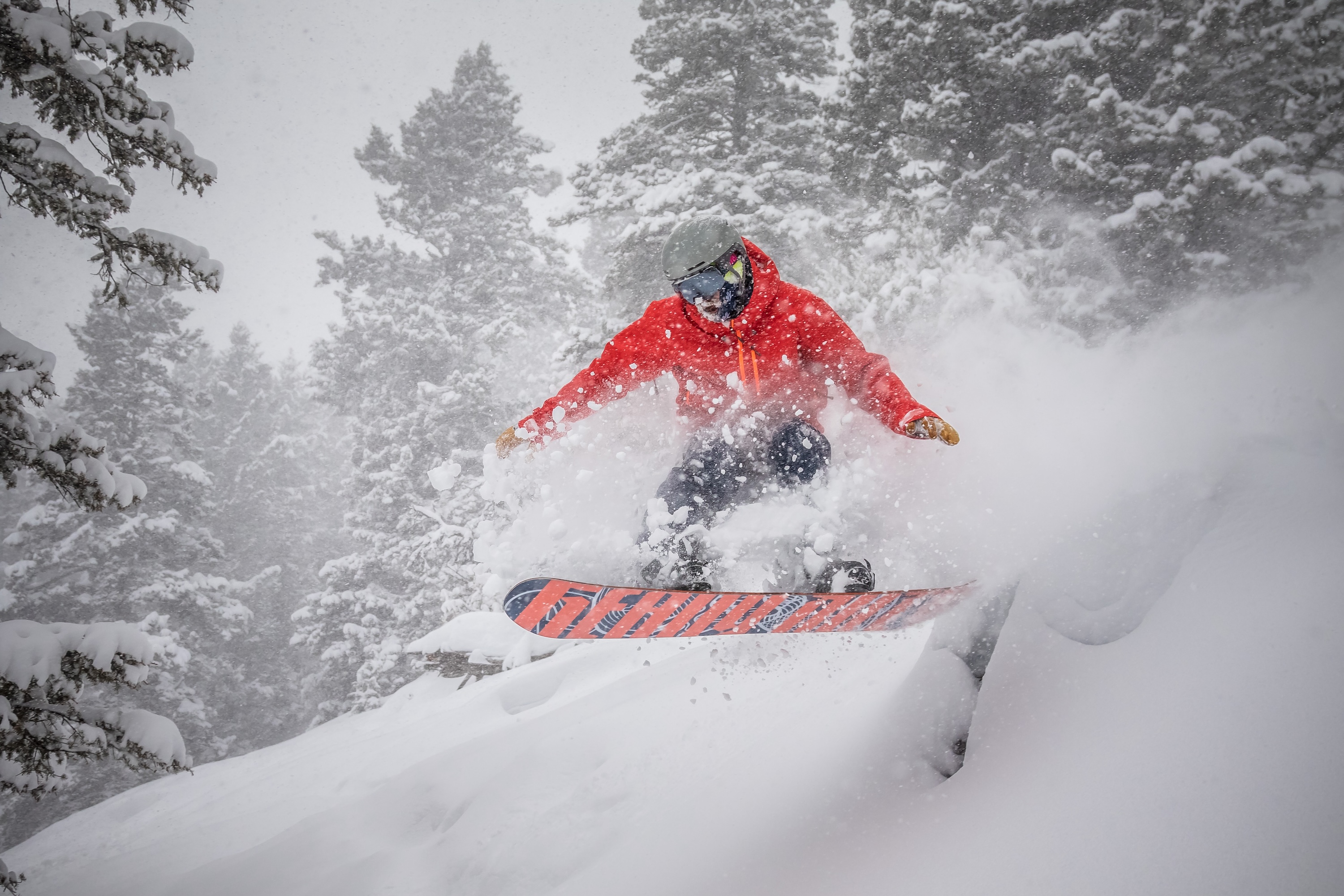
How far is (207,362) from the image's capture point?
27641mm

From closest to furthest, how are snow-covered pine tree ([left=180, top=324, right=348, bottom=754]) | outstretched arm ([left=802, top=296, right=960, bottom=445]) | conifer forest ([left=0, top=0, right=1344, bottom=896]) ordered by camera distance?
conifer forest ([left=0, top=0, right=1344, bottom=896]) < outstretched arm ([left=802, top=296, right=960, bottom=445]) < snow-covered pine tree ([left=180, top=324, right=348, bottom=754])

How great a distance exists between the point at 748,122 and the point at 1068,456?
788 centimetres

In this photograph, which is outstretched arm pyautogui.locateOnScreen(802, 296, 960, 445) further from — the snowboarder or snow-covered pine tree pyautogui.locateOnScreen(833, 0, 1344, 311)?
snow-covered pine tree pyautogui.locateOnScreen(833, 0, 1344, 311)

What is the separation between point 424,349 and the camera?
12.8 metres

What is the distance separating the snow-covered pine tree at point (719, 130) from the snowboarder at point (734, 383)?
5.26 meters

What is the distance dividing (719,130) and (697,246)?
728 centimetres

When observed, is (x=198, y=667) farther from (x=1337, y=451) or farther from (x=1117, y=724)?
(x=1337, y=451)

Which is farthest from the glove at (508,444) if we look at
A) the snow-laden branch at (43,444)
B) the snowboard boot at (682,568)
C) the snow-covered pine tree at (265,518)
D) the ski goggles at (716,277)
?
the snow-covered pine tree at (265,518)

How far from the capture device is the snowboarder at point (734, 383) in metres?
3.49

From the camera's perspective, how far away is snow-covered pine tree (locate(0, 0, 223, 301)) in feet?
8.43

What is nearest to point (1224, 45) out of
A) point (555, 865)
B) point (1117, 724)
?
point (1117, 724)

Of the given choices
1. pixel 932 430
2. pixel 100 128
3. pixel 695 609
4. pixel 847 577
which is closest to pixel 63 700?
pixel 100 128

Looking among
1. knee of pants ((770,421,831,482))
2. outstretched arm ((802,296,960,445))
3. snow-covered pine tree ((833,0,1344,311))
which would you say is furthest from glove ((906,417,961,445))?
A: snow-covered pine tree ((833,0,1344,311))

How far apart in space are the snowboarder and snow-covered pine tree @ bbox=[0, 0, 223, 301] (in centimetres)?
209
